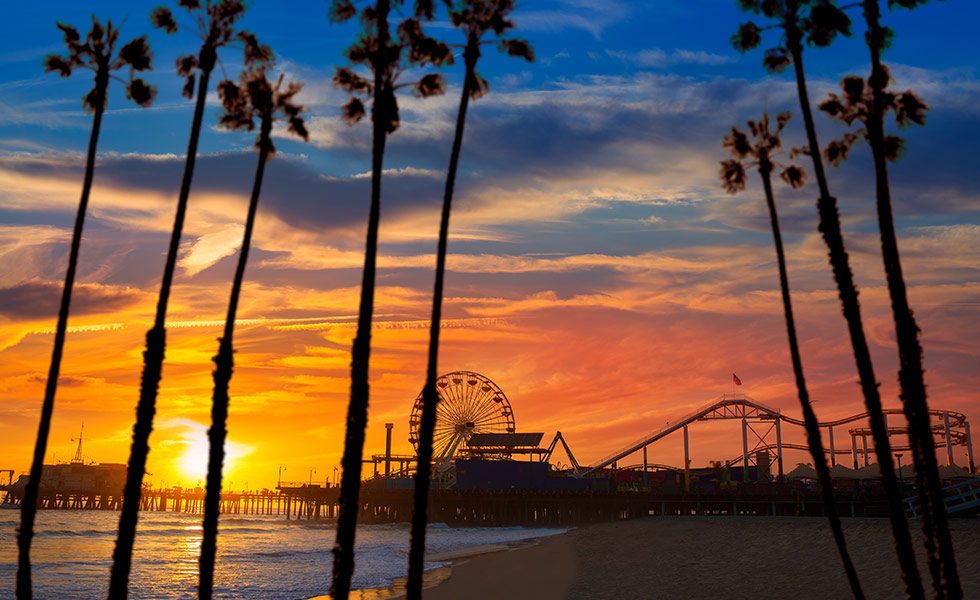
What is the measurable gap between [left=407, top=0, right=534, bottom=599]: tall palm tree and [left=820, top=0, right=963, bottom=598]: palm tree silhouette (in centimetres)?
822

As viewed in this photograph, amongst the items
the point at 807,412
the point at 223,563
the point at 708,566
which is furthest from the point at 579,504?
the point at 807,412

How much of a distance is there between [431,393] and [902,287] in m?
10.5

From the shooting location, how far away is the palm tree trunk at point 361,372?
16375 mm

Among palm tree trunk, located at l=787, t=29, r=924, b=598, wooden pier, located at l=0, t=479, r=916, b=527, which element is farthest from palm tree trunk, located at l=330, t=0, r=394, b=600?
wooden pier, located at l=0, t=479, r=916, b=527

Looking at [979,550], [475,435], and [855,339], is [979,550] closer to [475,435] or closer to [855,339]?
[855,339]

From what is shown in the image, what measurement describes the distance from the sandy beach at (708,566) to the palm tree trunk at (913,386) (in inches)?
411

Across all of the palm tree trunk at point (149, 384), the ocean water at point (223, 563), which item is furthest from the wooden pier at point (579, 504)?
the palm tree trunk at point (149, 384)

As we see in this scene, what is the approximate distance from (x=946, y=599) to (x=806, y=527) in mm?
35020

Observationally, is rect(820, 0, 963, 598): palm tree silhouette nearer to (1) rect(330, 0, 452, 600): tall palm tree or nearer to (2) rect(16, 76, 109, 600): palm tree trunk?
(1) rect(330, 0, 452, 600): tall palm tree

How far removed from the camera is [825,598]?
26.1 metres

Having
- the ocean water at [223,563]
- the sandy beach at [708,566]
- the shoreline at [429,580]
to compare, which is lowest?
the ocean water at [223,563]

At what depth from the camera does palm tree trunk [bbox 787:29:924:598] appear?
1627 cm

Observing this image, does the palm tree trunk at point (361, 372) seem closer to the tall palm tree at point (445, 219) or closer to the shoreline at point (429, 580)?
the tall palm tree at point (445, 219)

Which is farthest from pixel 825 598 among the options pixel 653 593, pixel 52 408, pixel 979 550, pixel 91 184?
pixel 91 184
